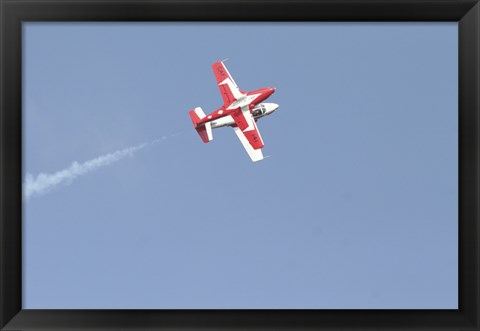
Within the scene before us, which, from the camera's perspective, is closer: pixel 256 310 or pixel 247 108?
pixel 256 310

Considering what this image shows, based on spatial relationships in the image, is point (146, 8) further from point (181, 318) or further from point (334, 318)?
point (334, 318)

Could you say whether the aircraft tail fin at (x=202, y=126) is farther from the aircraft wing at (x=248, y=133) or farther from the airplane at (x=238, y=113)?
the aircraft wing at (x=248, y=133)

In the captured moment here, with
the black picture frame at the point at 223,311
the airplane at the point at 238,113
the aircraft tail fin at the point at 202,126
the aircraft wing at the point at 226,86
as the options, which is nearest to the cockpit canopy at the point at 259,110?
the airplane at the point at 238,113

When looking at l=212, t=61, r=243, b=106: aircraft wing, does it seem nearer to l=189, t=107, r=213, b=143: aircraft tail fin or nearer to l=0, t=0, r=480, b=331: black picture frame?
l=189, t=107, r=213, b=143: aircraft tail fin

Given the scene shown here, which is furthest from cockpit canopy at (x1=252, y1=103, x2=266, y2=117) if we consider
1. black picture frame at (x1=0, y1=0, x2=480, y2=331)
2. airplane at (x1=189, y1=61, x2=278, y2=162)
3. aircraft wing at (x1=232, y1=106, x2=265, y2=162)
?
black picture frame at (x1=0, y1=0, x2=480, y2=331)

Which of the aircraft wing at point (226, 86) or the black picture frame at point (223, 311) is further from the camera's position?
the aircraft wing at point (226, 86)

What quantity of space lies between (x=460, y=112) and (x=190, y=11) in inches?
122

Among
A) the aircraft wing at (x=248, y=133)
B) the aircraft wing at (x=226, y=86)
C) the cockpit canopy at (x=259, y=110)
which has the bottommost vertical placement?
the aircraft wing at (x=248, y=133)

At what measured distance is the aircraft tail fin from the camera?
16.3 meters

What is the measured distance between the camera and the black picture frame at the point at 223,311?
206 inches

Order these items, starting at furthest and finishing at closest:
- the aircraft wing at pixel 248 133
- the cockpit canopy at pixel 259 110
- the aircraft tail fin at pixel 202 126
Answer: the aircraft tail fin at pixel 202 126 → the cockpit canopy at pixel 259 110 → the aircraft wing at pixel 248 133

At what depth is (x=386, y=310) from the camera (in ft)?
17.3

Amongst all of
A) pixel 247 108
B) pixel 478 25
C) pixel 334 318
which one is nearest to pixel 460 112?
pixel 478 25

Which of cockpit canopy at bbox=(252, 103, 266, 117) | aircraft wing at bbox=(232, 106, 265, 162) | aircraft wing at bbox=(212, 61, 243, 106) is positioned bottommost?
aircraft wing at bbox=(232, 106, 265, 162)
